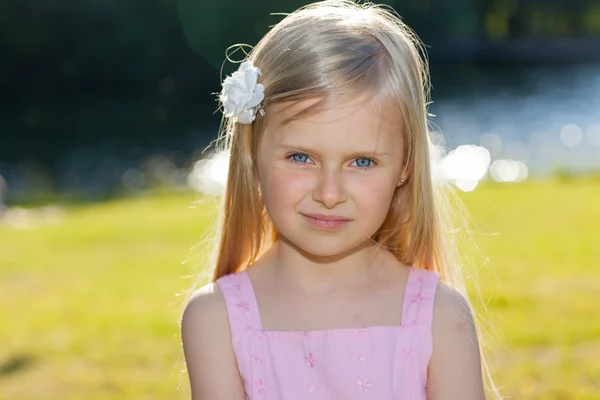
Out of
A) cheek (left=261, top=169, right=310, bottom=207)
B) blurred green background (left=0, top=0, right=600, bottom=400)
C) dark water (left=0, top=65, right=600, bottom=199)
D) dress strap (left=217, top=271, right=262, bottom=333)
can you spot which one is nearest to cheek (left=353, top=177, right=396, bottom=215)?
cheek (left=261, top=169, right=310, bottom=207)

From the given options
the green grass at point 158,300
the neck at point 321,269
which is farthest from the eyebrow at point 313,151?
the green grass at point 158,300

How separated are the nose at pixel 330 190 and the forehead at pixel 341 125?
64 mm

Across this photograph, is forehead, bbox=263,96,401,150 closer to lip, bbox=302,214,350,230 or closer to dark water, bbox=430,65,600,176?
lip, bbox=302,214,350,230

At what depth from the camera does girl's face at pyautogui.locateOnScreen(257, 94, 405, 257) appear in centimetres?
192

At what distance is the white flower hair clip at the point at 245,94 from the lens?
2004 mm

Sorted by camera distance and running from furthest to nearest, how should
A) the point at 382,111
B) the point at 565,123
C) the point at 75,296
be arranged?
the point at 565,123
the point at 75,296
the point at 382,111

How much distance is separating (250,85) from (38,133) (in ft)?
60.1

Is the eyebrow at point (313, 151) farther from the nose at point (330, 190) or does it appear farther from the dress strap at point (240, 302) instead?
the dress strap at point (240, 302)

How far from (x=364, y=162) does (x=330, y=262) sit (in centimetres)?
29

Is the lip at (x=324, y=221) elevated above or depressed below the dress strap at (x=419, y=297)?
above

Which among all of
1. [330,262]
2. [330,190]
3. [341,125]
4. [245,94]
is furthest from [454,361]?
[245,94]

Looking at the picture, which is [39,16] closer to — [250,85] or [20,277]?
[20,277]

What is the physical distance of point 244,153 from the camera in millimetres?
2137

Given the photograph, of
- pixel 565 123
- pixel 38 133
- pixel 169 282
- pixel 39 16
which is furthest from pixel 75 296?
pixel 39 16
